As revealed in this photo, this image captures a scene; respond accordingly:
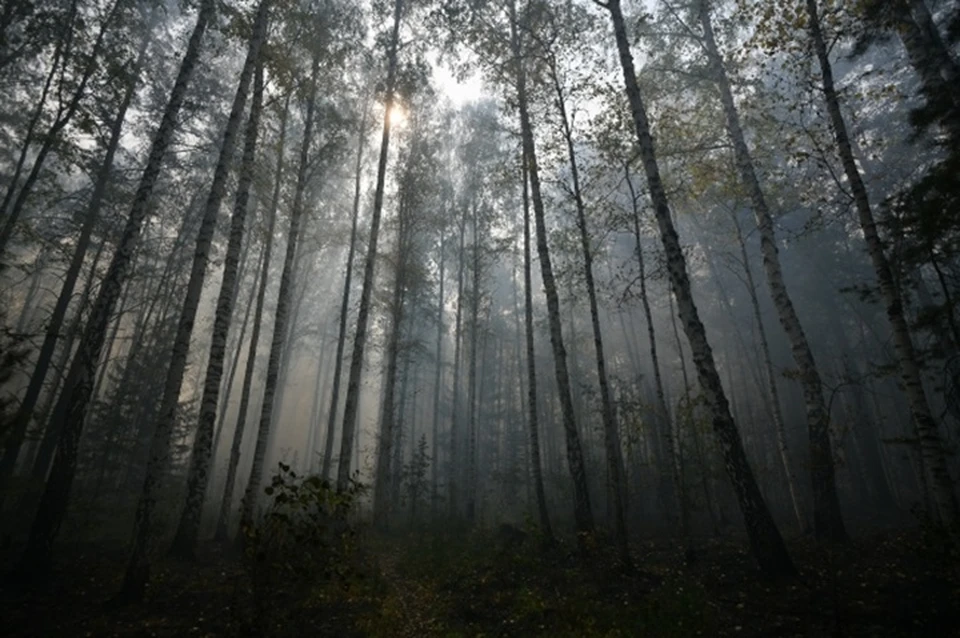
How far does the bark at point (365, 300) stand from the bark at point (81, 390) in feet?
14.8

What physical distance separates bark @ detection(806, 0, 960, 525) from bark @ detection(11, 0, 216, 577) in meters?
11.5

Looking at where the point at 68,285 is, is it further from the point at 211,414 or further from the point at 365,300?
the point at 365,300

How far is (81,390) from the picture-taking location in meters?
7.41

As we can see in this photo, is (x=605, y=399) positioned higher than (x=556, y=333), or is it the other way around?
(x=556, y=333)

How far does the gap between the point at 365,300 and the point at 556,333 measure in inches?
206

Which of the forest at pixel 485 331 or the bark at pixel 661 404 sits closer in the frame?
the forest at pixel 485 331

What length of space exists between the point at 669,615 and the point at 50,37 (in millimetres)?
17577

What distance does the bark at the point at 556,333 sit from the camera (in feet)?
34.3

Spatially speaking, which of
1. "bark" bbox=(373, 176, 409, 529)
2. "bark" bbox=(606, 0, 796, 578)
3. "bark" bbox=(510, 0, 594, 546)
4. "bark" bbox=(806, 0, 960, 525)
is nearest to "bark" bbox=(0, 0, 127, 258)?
"bark" bbox=(373, 176, 409, 529)

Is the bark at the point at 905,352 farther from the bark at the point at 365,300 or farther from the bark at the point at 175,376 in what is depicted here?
the bark at the point at 175,376

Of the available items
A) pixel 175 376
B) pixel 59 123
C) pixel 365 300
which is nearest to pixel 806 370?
pixel 365 300

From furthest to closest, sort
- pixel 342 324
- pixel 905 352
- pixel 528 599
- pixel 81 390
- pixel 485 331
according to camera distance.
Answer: pixel 485 331 < pixel 342 324 < pixel 81 390 < pixel 528 599 < pixel 905 352

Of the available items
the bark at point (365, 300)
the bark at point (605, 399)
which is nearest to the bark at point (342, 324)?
the bark at point (365, 300)

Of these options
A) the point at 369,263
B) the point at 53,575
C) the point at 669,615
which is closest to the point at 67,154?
the point at 369,263
